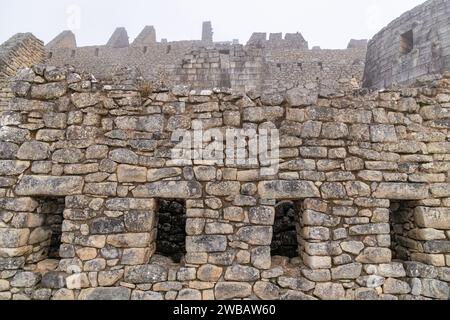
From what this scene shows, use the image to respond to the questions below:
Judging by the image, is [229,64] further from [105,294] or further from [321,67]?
[321,67]

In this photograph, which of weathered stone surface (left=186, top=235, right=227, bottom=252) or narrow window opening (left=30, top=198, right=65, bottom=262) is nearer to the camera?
weathered stone surface (left=186, top=235, right=227, bottom=252)

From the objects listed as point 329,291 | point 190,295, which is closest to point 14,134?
point 190,295

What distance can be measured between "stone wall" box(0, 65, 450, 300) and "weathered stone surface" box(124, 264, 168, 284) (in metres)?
0.01

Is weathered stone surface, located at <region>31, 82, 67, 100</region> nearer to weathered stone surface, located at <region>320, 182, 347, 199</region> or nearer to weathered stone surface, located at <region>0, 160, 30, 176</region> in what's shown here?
weathered stone surface, located at <region>0, 160, 30, 176</region>

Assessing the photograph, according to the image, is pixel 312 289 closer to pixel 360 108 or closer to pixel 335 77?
pixel 360 108

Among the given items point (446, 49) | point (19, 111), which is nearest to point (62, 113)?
point (19, 111)

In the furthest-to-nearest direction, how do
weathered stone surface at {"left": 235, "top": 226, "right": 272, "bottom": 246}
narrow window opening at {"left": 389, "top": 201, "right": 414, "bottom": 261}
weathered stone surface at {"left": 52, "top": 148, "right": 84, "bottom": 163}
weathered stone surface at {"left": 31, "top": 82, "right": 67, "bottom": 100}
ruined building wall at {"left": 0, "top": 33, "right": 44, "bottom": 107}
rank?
ruined building wall at {"left": 0, "top": 33, "right": 44, "bottom": 107} → narrow window opening at {"left": 389, "top": 201, "right": 414, "bottom": 261} → weathered stone surface at {"left": 31, "top": 82, "right": 67, "bottom": 100} → weathered stone surface at {"left": 52, "top": 148, "right": 84, "bottom": 163} → weathered stone surface at {"left": 235, "top": 226, "right": 272, "bottom": 246}

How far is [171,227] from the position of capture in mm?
4188

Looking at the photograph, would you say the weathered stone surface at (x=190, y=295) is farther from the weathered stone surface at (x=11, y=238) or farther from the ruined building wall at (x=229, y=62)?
the ruined building wall at (x=229, y=62)

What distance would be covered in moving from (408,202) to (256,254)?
204 centimetres

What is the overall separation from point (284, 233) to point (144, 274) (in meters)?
2.05

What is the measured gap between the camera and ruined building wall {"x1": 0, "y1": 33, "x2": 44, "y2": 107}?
734 cm

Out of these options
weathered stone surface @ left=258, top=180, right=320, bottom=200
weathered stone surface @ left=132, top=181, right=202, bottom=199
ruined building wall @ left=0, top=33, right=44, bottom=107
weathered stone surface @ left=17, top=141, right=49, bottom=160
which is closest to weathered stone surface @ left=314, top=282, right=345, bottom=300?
weathered stone surface @ left=258, top=180, right=320, bottom=200

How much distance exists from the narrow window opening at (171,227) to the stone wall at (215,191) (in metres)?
0.86
